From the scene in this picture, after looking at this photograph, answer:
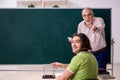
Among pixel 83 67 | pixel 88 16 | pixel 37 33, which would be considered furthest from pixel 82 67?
pixel 37 33

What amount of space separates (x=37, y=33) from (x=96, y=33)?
1.12 metres

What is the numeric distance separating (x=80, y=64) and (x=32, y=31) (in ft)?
8.23

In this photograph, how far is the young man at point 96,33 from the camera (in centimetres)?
411

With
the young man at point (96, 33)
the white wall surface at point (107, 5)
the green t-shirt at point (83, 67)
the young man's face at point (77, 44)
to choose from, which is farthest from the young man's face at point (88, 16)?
the white wall surface at point (107, 5)

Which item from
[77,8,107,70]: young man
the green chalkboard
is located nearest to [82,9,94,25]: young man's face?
[77,8,107,70]: young man

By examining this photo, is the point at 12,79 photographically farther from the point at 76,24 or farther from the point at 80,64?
the point at 80,64

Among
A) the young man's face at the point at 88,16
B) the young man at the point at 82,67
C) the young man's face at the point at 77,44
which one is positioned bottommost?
the young man at the point at 82,67

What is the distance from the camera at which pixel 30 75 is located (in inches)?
216

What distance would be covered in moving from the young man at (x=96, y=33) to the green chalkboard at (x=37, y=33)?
0.44 metres

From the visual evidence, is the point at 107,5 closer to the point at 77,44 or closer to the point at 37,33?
the point at 37,33

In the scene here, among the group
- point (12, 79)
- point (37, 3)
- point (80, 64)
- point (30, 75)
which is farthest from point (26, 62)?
point (37, 3)

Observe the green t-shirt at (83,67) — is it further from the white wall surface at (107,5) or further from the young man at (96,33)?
the white wall surface at (107,5)

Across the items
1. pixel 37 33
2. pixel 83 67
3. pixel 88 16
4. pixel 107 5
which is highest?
pixel 107 5

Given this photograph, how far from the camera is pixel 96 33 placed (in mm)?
4199
